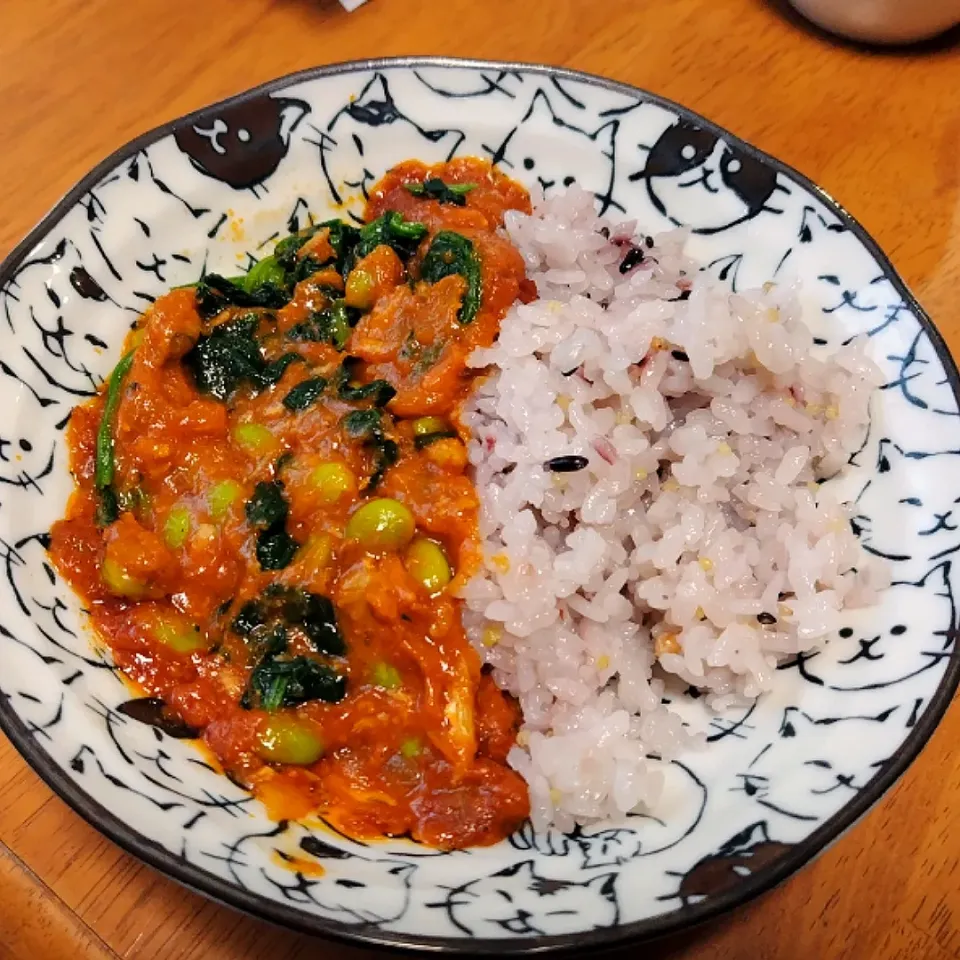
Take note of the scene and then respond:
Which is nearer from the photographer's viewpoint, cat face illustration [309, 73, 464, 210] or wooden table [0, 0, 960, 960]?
cat face illustration [309, 73, 464, 210]

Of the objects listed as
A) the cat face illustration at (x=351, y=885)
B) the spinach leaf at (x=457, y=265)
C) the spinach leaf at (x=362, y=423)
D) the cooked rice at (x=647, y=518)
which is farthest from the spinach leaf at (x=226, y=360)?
the cat face illustration at (x=351, y=885)

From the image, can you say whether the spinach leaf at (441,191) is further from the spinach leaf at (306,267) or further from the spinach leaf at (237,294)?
the spinach leaf at (237,294)

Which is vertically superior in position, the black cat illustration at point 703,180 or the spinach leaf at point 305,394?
the black cat illustration at point 703,180

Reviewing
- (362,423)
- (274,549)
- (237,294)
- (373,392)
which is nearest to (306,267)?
(237,294)

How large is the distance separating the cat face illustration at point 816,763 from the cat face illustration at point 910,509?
1.59ft

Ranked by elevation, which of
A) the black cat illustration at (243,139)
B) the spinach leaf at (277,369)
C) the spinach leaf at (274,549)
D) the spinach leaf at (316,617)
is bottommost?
the spinach leaf at (316,617)

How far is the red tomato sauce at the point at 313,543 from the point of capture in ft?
7.64

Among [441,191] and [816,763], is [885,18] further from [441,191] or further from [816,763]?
[816,763]

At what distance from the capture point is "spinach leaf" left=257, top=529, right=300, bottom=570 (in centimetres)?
251

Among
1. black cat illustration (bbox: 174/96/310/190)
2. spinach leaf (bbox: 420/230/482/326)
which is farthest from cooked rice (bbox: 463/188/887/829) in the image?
black cat illustration (bbox: 174/96/310/190)

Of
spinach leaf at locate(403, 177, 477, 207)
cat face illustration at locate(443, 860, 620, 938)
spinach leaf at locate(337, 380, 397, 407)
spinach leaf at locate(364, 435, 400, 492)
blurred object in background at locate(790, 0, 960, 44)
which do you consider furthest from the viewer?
blurred object in background at locate(790, 0, 960, 44)

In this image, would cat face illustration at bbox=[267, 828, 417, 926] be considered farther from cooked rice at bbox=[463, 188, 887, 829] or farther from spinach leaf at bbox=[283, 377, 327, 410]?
spinach leaf at bbox=[283, 377, 327, 410]

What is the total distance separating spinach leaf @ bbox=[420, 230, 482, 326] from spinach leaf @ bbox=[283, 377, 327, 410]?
19.6 inches

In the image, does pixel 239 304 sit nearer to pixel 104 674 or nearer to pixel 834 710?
pixel 104 674
